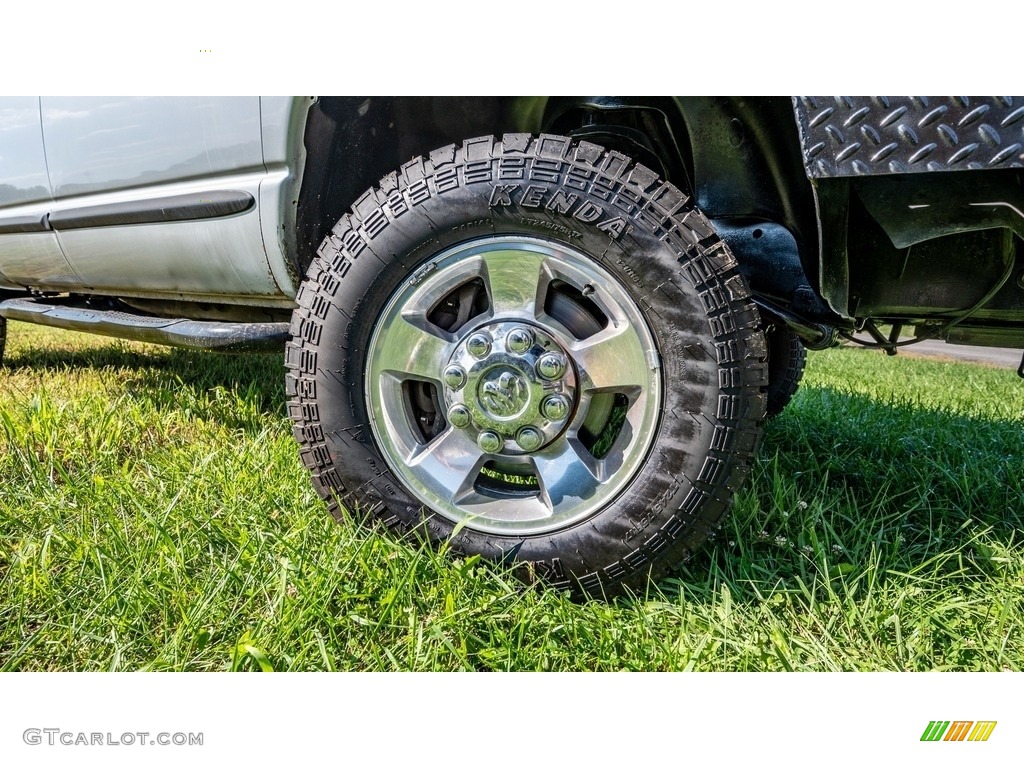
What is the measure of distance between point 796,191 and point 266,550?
1.38 metres

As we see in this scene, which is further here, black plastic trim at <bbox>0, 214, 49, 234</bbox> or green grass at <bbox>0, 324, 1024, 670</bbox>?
black plastic trim at <bbox>0, 214, 49, 234</bbox>

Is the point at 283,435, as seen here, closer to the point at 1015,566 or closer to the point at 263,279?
the point at 263,279

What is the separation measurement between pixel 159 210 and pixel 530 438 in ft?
4.17

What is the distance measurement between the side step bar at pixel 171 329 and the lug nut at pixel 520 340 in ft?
2.42

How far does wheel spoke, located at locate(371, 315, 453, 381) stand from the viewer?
1.30 metres

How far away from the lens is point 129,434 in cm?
199

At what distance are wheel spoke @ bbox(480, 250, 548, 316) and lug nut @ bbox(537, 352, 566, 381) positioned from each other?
0.10 m

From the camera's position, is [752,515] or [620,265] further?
[752,515]

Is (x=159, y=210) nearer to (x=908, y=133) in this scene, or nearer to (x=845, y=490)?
(x=908, y=133)

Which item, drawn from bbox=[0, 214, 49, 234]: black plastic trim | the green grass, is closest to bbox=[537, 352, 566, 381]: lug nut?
the green grass

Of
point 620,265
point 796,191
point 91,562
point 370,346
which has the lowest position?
point 91,562

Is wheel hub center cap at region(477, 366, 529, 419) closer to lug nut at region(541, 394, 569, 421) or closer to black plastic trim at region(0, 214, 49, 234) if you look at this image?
lug nut at region(541, 394, 569, 421)

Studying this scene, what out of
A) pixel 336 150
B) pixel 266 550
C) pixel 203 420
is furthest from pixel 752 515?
pixel 203 420
